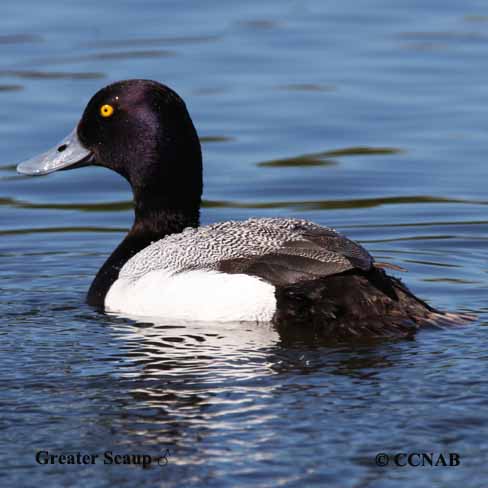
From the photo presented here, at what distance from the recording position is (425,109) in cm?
1516

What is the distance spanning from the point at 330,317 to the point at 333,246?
1.91 feet

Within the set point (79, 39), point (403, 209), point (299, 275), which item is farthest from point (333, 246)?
point (79, 39)

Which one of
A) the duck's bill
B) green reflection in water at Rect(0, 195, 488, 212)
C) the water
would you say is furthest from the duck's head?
green reflection in water at Rect(0, 195, 488, 212)

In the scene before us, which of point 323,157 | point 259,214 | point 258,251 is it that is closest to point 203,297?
point 258,251

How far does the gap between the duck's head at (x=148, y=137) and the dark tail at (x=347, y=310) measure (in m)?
1.77

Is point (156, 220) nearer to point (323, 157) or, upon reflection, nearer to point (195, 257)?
point (195, 257)

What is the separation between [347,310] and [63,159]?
298 centimetres

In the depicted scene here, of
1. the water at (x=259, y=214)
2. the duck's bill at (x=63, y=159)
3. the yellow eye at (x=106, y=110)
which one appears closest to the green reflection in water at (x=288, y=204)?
the water at (x=259, y=214)

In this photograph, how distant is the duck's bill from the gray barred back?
118 cm

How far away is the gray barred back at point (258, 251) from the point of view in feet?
28.0

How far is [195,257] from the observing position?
8.91m

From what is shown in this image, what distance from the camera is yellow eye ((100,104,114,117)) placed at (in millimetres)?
10008

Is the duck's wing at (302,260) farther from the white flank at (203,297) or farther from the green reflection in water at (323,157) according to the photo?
the green reflection in water at (323,157)

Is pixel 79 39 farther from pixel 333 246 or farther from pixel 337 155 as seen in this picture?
pixel 333 246
